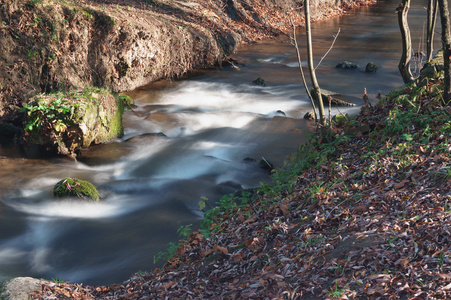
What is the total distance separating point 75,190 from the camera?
28.8ft

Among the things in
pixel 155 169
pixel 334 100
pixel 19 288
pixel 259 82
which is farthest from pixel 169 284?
pixel 259 82

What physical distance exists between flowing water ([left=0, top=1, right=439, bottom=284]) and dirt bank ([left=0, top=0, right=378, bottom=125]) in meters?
0.84

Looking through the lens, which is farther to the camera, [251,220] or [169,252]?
[169,252]

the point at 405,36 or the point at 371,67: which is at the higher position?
the point at 405,36

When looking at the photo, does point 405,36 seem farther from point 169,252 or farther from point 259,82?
point 259,82

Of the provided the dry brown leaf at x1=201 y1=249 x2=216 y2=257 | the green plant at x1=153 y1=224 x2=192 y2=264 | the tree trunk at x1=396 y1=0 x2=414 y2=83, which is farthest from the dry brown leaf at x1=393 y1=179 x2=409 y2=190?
the tree trunk at x1=396 y1=0 x2=414 y2=83

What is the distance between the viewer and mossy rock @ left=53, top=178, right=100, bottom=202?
8742 millimetres

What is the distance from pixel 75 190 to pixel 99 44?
6371 millimetres

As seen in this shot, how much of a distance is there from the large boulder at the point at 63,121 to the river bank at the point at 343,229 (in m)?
4.48

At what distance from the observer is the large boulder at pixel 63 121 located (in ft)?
33.8

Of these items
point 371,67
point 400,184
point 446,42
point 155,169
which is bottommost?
point 155,169

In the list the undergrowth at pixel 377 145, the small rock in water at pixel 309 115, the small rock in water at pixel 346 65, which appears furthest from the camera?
the small rock in water at pixel 346 65

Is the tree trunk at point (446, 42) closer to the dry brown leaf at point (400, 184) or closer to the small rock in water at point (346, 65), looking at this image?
the dry brown leaf at point (400, 184)

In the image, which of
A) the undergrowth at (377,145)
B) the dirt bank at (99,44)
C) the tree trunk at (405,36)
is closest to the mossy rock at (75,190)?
the undergrowth at (377,145)
